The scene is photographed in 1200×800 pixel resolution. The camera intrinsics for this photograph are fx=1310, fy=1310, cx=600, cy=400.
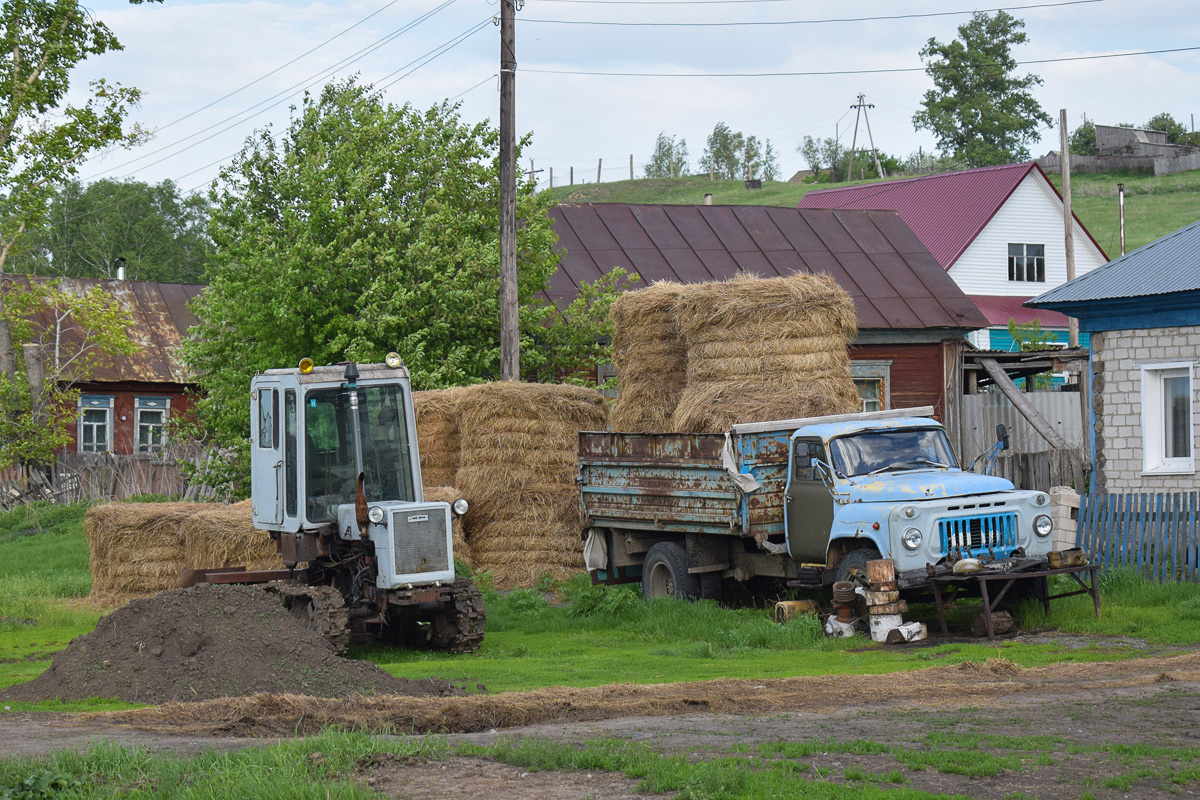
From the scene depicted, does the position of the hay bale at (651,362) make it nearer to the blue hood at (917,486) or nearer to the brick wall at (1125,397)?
the blue hood at (917,486)

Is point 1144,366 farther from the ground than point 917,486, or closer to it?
farther from the ground

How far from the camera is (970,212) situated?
48.1m

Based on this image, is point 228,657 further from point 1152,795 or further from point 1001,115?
point 1001,115

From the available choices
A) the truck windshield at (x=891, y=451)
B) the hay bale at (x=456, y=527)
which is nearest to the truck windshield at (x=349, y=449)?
the hay bale at (x=456, y=527)

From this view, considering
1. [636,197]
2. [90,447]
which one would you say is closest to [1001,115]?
[636,197]

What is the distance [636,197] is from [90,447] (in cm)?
5462

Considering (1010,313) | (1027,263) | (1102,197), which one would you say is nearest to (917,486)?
(1010,313)

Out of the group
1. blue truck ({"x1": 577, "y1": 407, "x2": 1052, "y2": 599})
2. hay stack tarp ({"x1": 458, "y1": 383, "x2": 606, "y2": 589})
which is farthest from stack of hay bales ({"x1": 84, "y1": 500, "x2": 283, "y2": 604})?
blue truck ({"x1": 577, "y1": 407, "x2": 1052, "y2": 599})

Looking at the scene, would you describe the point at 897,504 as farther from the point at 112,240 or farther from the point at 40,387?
the point at 112,240

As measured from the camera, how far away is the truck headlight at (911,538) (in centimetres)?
1286

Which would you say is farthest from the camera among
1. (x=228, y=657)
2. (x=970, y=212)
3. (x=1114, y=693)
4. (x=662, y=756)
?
(x=970, y=212)

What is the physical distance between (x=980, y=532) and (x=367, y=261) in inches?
548

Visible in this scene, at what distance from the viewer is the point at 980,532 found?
1316cm

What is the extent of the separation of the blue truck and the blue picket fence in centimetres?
293
